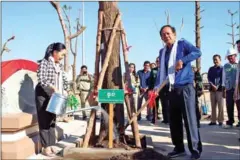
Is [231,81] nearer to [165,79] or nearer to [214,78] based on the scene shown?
[214,78]

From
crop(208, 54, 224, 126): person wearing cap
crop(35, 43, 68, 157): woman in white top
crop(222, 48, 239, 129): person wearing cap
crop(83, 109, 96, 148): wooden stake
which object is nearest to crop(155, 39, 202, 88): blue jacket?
crop(83, 109, 96, 148): wooden stake

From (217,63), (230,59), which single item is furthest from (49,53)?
(217,63)

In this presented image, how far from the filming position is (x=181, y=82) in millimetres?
4453

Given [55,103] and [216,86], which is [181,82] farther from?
[216,86]

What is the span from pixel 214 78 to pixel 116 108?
416 centimetres

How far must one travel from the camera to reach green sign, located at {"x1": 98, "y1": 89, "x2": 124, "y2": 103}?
4.41 metres

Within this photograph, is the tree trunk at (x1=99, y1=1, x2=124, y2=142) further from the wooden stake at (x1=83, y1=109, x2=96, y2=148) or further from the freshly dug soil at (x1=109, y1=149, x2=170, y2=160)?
the freshly dug soil at (x1=109, y1=149, x2=170, y2=160)

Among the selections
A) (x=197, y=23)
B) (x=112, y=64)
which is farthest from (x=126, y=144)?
(x=197, y=23)

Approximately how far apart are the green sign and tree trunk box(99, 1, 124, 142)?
52 centimetres

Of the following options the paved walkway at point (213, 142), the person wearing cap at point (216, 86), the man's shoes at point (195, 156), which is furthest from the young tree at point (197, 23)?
the man's shoes at point (195, 156)

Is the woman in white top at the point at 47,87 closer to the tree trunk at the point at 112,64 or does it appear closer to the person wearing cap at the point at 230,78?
the tree trunk at the point at 112,64

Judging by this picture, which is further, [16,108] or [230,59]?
[230,59]

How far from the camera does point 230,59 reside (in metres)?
7.39

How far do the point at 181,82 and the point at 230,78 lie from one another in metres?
3.57
